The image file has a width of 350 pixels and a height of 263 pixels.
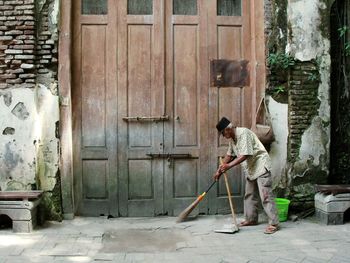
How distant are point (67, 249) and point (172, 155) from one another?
6.81 ft

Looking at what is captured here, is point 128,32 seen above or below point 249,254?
above

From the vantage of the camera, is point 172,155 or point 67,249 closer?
point 67,249

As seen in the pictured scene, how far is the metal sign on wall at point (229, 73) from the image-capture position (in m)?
6.95

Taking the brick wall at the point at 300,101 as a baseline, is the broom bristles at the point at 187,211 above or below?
below

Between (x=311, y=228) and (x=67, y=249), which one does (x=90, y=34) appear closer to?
(x=67, y=249)

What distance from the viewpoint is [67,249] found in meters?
5.48

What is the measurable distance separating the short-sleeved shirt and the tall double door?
0.73 metres

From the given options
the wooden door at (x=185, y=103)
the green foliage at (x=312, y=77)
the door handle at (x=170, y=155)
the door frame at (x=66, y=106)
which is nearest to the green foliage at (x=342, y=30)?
the green foliage at (x=312, y=77)

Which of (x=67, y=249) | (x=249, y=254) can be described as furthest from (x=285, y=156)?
(x=67, y=249)

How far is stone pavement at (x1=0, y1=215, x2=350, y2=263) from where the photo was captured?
204 inches

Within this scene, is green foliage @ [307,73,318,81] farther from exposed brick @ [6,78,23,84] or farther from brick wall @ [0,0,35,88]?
exposed brick @ [6,78,23,84]

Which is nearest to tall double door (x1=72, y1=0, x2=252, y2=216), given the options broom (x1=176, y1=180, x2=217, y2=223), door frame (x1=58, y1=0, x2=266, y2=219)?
door frame (x1=58, y1=0, x2=266, y2=219)

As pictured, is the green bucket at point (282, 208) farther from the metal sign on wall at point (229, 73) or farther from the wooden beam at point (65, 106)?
the wooden beam at point (65, 106)

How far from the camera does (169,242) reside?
580cm
